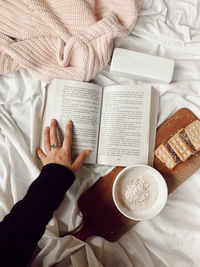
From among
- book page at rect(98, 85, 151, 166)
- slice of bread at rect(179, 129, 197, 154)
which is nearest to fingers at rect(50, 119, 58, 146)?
book page at rect(98, 85, 151, 166)

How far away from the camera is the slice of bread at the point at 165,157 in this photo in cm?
65

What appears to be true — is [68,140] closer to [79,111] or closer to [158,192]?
[79,111]

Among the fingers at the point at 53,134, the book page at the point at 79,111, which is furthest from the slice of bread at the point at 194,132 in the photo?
the fingers at the point at 53,134

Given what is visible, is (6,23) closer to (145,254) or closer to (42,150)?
(42,150)

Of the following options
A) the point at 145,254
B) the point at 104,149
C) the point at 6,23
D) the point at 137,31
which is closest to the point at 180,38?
the point at 137,31

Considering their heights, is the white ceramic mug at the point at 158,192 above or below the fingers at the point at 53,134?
below

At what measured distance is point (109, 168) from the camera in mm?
678

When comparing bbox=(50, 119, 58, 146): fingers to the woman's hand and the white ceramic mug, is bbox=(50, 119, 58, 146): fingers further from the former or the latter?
the white ceramic mug

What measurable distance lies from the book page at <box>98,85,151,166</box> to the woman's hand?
0.07 metres

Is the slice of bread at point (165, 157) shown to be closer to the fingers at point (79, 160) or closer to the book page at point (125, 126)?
the book page at point (125, 126)

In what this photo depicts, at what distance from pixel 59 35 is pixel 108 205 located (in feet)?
1.58

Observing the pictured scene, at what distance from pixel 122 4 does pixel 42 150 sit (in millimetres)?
460

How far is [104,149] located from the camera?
2.20 ft

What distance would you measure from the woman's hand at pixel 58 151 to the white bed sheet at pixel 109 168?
4cm
